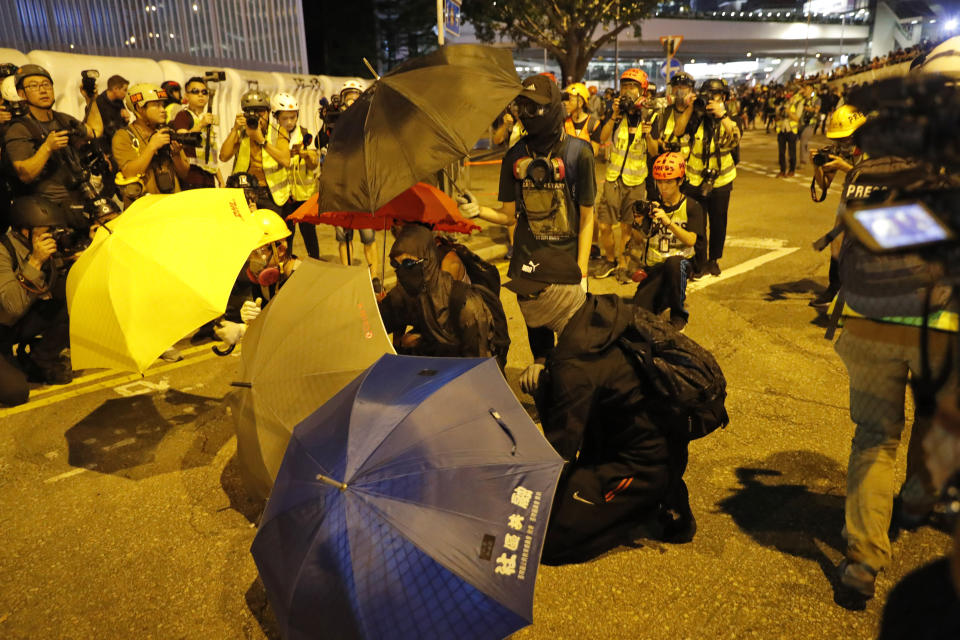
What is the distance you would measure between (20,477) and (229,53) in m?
14.5

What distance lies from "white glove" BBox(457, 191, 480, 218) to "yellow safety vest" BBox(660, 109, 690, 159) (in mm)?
4337

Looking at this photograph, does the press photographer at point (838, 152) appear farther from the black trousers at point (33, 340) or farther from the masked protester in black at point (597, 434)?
the black trousers at point (33, 340)

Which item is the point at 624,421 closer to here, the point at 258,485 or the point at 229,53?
the point at 258,485

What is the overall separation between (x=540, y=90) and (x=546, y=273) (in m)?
1.28

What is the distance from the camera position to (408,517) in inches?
83.7

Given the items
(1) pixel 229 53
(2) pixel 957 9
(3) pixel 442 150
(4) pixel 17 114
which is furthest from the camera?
(2) pixel 957 9

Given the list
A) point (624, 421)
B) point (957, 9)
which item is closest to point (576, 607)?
point (624, 421)

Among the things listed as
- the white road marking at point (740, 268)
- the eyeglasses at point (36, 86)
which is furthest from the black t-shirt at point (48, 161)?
the white road marking at point (740, 268)

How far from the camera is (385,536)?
2074mm

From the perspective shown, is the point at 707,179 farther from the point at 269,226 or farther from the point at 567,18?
the point at 567,18

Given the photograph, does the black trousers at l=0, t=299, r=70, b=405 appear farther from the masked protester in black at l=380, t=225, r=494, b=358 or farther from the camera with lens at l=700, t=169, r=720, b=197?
the camera with lens at l=700, t=169, r=720, b=197

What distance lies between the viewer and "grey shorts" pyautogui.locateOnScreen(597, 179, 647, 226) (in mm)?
8086

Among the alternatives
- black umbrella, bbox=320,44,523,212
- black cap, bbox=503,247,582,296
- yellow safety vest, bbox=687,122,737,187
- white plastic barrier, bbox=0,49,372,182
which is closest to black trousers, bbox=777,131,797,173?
yellow safety vest, bbox=687,122,737,187

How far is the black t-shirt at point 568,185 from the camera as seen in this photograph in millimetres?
4289
